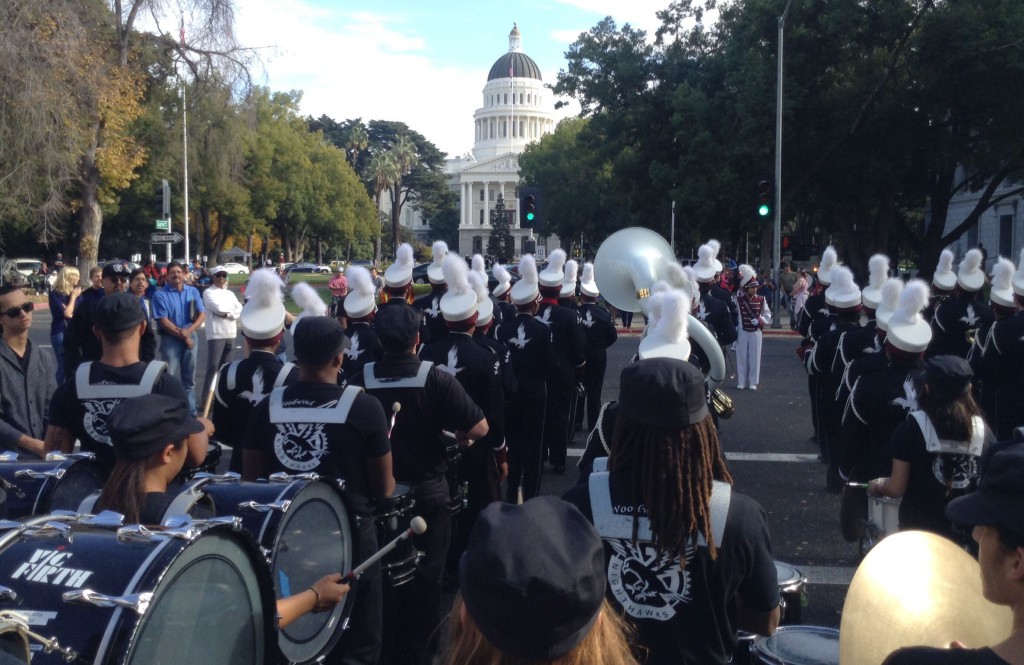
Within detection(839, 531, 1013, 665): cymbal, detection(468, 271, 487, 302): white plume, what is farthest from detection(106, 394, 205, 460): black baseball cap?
detection(468, 271, 487, 302): white plume

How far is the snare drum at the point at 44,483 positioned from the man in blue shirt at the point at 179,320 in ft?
27.0

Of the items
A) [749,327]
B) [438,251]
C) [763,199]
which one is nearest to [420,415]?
[438,251]

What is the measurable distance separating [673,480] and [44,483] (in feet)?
7.39

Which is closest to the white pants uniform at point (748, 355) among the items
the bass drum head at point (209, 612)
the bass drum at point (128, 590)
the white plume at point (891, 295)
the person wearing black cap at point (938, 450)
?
the white plume at point (891, 295)

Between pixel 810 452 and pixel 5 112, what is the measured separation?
21.7 m

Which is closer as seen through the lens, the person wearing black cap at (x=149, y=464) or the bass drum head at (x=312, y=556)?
the person wearing black cap at (x=149, y=464)

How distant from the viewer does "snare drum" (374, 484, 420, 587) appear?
4348 mm

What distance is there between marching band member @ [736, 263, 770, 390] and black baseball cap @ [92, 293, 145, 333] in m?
10.7

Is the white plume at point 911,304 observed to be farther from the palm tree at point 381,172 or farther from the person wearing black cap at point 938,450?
the palm tree at point 381,172

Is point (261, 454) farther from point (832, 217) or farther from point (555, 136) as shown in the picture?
point (555, 136)

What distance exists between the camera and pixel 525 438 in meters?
8.16

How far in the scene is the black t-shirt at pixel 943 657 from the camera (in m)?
1.88

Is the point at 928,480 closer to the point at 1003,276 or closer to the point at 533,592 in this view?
the point at 533,592

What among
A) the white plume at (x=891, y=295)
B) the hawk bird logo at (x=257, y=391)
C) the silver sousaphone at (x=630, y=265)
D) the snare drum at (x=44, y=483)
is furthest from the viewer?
the silver sousaphone at (x=630, y=265)
